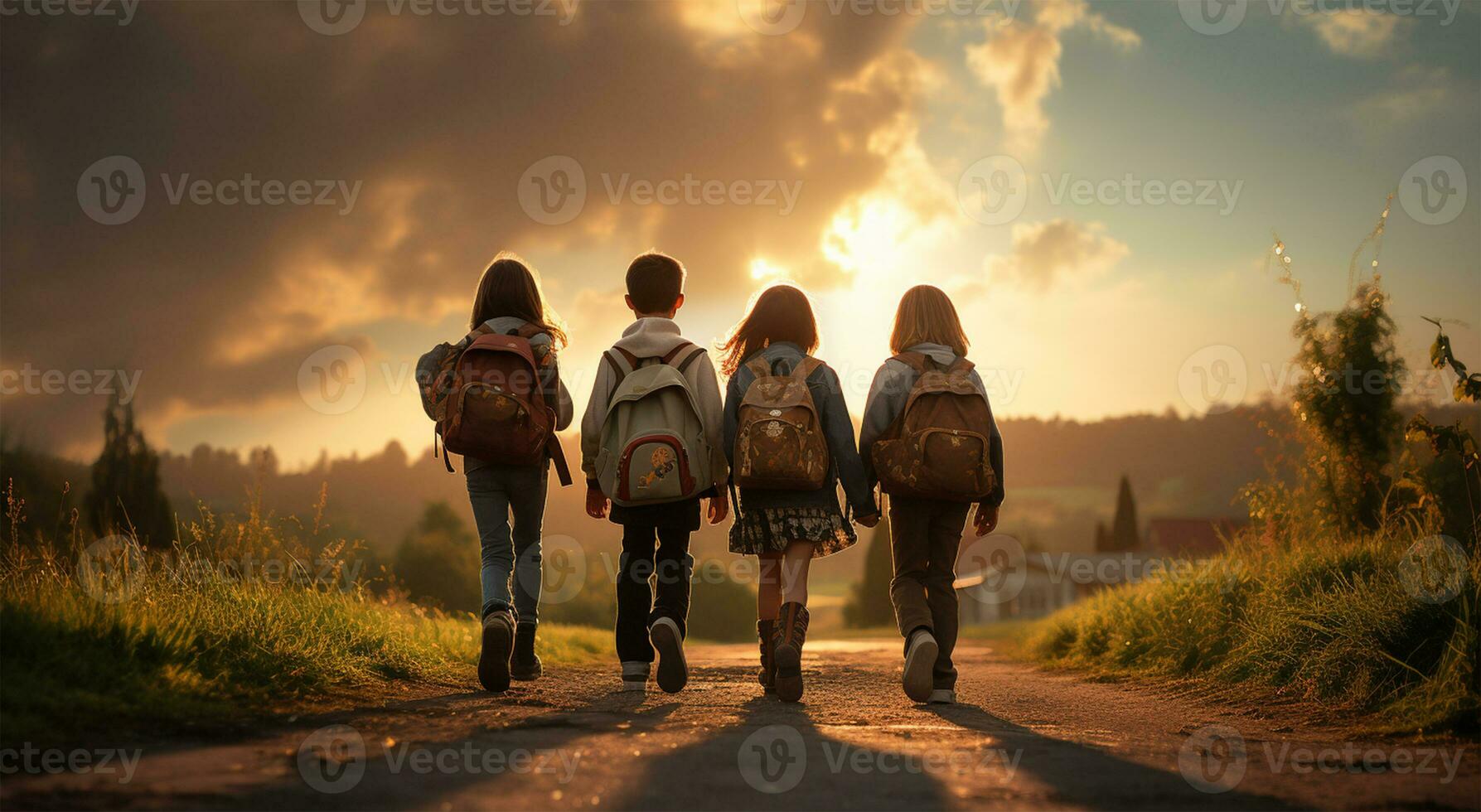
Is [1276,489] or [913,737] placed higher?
[1276,489]

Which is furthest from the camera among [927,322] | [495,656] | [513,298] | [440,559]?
[440,559]

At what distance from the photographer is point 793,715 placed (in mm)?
4535

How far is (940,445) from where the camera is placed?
5344 mm

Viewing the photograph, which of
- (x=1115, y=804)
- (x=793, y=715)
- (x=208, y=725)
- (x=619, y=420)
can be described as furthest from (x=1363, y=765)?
(x=208, y=725)

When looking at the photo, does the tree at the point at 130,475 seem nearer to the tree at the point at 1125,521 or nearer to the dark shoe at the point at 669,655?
the dark shoe at the point at 669,655

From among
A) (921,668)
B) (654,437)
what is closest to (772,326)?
(654,437)

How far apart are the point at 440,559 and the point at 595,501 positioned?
144ft

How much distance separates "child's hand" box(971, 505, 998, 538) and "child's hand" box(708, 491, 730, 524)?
140 centimetres

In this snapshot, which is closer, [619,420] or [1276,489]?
[619,420]

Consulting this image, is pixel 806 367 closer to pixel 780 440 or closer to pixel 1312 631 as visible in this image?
pixel 780 440

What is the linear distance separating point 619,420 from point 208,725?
2524 millimetres

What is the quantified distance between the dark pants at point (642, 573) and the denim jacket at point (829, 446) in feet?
1.53

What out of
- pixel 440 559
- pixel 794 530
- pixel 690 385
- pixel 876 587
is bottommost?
pixel 876 587

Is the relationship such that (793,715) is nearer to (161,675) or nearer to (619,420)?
(619,420)
